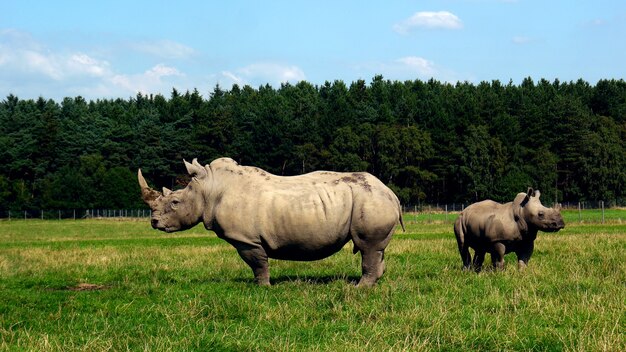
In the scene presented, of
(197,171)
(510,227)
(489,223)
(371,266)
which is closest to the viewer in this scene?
(371,266)

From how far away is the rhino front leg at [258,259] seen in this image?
12297 mm

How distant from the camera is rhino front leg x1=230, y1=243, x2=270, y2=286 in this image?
12.3 metres

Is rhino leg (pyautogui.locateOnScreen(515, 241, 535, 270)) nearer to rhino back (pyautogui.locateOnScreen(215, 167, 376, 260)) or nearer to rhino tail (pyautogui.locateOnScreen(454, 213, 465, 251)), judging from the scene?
rhino tail (pyautogui.locateOnScreen(454, 213, 465, 251))

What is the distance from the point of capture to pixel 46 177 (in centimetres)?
10162

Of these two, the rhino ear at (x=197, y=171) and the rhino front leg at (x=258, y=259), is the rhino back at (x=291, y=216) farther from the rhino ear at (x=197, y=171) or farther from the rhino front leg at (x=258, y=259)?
the rhino ear at (x=197, y=171)

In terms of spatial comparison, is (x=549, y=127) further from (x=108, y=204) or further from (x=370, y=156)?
(x=108, y=204)

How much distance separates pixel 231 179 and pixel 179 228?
4.99ft

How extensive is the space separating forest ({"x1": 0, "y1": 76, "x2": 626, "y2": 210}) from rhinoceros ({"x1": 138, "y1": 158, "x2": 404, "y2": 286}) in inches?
2723

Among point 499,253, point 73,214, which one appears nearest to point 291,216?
point 499,253

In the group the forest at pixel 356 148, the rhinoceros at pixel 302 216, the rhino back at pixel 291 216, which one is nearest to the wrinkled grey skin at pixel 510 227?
the rhinoceros at pixel 302 216

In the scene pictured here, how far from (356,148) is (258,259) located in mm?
77990

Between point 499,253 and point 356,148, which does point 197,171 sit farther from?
point 356,148

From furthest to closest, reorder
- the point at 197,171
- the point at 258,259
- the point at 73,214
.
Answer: the point at 73,214, the point at 197,171, the point at 258,259

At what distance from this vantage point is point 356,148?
8981cm
